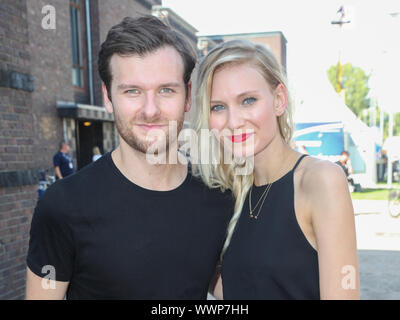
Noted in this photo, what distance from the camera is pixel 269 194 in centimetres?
228

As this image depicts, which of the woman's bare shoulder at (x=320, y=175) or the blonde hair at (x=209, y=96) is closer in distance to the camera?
the woman's bare shoulder at (x=320, y=175)

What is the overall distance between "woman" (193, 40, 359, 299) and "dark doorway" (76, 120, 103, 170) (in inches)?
505

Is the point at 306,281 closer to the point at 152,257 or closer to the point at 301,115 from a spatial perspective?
the point at 152,257

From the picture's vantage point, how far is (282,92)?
2.44m

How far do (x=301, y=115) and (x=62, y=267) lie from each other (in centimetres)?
1492

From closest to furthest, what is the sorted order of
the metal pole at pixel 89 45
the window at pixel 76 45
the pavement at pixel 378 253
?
the pavement at pixel 378 253 → the window at pixel 76 45 → the metal pole at pixel 89 45

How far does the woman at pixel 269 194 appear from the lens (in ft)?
5.97

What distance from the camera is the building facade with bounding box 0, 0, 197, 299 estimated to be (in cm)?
434

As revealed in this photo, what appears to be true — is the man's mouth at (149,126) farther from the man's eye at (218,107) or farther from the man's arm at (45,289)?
the man's arm at (45,289)

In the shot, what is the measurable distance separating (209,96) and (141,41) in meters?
0.56

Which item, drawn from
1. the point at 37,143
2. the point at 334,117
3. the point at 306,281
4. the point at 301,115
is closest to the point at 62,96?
the point at 37,143

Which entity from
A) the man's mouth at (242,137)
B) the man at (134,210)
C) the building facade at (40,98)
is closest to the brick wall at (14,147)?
the building facade at (40,98)

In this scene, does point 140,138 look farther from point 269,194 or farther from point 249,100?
point 269,194

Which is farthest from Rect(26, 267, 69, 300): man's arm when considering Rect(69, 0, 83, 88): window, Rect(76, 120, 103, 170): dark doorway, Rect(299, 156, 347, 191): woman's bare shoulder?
Rect(69, 0, 83, 88): window
